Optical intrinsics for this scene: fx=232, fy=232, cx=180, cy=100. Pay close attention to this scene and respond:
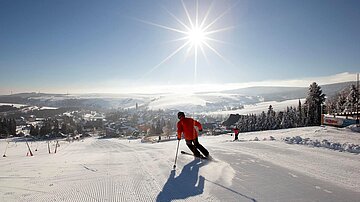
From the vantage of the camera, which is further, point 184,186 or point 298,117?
point 298,117

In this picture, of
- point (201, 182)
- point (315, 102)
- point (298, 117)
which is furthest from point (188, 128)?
point (298, 117)

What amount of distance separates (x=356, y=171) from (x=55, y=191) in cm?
653

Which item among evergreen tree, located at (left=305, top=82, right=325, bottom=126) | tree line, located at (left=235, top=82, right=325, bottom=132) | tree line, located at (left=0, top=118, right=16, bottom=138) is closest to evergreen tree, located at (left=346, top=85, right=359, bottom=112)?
tree line, located at (left=235, top=82, right=325, bottom=132)

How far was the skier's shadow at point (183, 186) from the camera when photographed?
4.02m

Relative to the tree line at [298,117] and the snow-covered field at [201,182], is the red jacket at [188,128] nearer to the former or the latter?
the snow-covered field at [201,182]

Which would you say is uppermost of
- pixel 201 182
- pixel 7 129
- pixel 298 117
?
pixel 201 182

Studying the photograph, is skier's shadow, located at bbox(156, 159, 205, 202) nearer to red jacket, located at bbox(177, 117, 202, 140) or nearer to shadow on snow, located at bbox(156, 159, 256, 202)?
shadow on snow, located at bbox(156, 159, 256, 202)

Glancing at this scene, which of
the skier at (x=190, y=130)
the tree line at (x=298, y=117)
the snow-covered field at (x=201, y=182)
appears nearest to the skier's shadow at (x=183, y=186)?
the snow-covered field at (x=201, y=182)

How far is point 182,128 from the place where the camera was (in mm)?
7887

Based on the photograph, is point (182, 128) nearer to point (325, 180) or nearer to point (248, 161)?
point (248, 161)

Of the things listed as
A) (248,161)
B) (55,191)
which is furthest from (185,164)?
(55,191)

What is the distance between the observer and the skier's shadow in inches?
158

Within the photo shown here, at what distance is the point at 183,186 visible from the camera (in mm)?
4570

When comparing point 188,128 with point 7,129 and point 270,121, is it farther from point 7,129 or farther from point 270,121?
point 7,129
